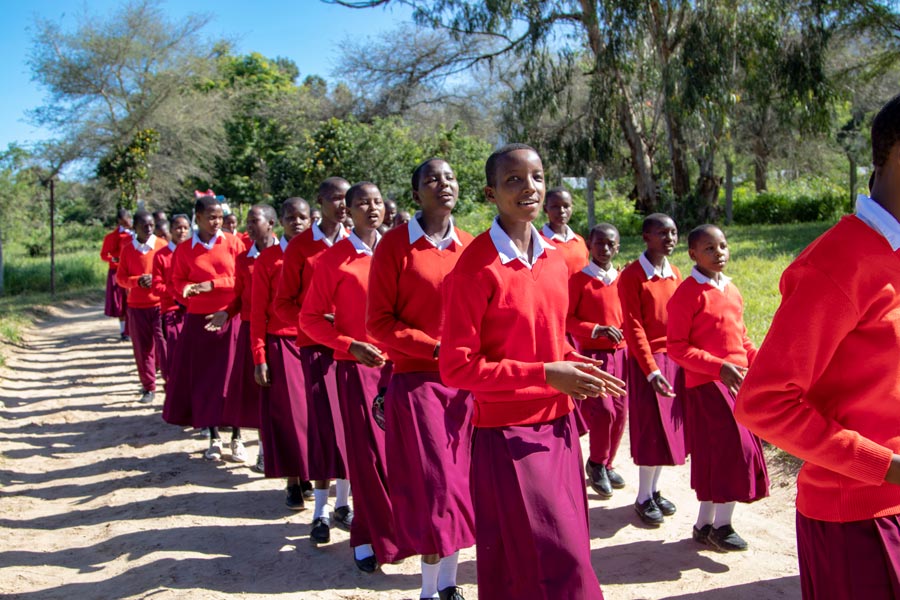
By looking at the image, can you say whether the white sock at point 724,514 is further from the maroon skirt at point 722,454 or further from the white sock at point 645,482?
the white sock at point 645,482

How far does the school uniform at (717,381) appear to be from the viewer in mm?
4844

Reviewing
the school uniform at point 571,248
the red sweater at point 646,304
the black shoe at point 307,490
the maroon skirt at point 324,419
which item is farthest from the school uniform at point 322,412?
the school uniform at point 571,248

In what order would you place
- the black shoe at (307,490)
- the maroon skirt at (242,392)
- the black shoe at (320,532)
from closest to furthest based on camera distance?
1. the black shoe at (320,532)
2. the black shoe at (307,490)
3. the maroon skirt at (242,392)

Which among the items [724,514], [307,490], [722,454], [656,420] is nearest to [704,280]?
[722,454]

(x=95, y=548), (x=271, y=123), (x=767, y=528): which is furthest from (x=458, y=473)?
(x=271, y=123)

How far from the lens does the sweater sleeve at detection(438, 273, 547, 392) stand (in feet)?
9.82

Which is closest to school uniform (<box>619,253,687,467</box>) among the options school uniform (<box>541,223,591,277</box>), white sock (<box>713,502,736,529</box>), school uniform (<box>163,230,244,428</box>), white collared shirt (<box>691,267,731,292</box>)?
white sock (<box>713,502,736,529</box>)

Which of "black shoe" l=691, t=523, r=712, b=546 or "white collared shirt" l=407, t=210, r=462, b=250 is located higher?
"white collared shirt" l=407, t=210, r=462, b=250

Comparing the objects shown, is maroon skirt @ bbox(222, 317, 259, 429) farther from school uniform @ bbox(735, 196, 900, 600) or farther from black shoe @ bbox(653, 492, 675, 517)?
school uniform @ bbox(735, 196, 900, 600)

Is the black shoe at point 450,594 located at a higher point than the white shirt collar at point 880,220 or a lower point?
lower

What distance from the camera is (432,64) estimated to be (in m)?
23.0

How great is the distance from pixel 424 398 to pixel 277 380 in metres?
2.21

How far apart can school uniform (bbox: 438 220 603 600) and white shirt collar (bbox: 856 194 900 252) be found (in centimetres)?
118

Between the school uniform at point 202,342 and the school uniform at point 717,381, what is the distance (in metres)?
4.17
